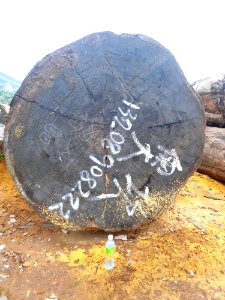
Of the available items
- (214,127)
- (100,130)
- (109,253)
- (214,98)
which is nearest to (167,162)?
(100,130)

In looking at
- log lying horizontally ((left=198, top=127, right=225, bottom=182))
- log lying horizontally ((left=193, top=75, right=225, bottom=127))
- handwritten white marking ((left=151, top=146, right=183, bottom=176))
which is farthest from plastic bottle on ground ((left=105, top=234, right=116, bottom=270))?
log lying horizontally ((left=193, top=75, right=225, bottom=127))

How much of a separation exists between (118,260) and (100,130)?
954mm

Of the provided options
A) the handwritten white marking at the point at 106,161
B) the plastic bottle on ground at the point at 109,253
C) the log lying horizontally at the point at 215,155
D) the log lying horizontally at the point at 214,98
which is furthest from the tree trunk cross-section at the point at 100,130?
the log lying horizontally at the point at 214,98

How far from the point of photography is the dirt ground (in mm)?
2035

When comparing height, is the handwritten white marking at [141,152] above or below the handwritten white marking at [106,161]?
above

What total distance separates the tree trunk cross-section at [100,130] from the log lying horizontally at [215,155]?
4.29 ft

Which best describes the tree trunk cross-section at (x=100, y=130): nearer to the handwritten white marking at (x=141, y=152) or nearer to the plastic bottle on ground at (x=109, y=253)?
the handwritten white marking at (x=141, y=152)

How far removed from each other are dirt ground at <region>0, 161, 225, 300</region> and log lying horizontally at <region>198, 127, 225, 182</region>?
2.60 feet

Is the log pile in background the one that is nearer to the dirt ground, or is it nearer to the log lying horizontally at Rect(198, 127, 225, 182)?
the log lying horizontally at Rect(198, 127, 225, 182)

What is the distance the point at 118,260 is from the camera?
231 centimetres

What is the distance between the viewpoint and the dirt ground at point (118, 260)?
2035 millimetres

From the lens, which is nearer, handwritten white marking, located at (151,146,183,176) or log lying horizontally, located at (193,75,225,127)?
handwritten white marking, located at (151,146,183,176)

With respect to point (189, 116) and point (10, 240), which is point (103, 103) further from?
point (10, 240)

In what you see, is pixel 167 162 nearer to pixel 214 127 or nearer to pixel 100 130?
pixel 100 130
